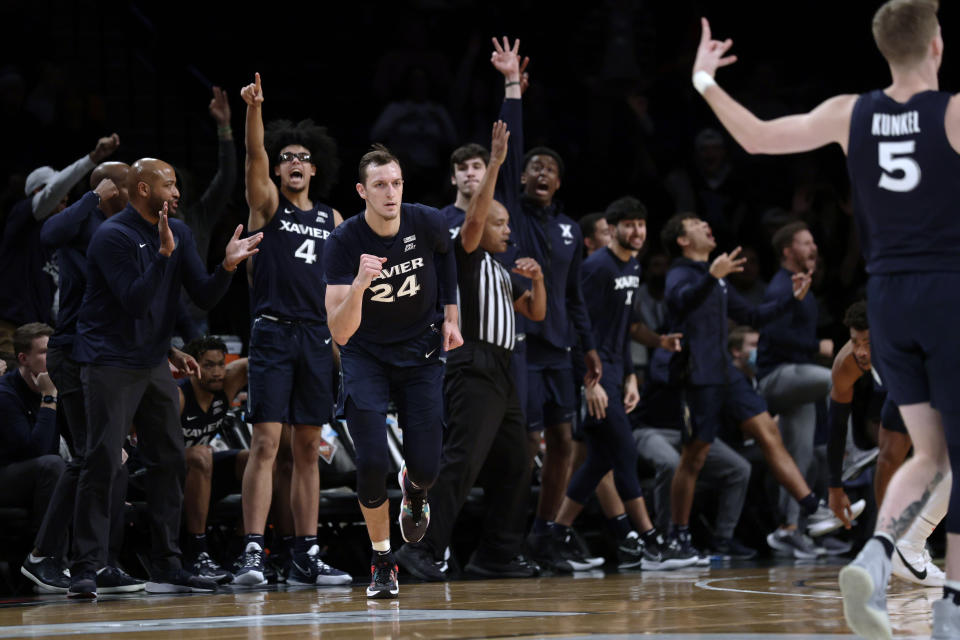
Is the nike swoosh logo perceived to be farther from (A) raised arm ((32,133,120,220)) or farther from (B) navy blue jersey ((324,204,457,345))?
(A) raised arm ((32,133,120,220))

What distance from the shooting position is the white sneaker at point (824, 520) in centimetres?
791

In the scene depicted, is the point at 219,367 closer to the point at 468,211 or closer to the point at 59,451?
the point at 59,451

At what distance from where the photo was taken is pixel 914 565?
5074mm

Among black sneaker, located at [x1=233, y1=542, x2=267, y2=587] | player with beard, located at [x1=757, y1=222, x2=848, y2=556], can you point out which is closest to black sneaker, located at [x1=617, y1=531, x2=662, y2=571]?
player with beard, located at [x1=757, y1=222, x2=848, y2=556]

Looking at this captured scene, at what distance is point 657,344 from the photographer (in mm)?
8359

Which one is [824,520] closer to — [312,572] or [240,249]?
[312,572]

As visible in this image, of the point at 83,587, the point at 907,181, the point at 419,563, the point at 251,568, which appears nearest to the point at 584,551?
the point at 419,563

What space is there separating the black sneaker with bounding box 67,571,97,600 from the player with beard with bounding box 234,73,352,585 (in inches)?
28.7

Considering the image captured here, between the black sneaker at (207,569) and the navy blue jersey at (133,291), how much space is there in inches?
45.7

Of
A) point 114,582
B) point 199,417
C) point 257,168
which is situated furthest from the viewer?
point 199,417

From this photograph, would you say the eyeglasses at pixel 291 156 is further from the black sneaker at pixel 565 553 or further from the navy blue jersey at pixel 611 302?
the black sneaker at pixel 565 553

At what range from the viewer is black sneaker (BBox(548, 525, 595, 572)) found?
7355 millimetres

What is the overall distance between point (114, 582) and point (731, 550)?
4150 millimetres

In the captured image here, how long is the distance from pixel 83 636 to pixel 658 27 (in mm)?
9326
